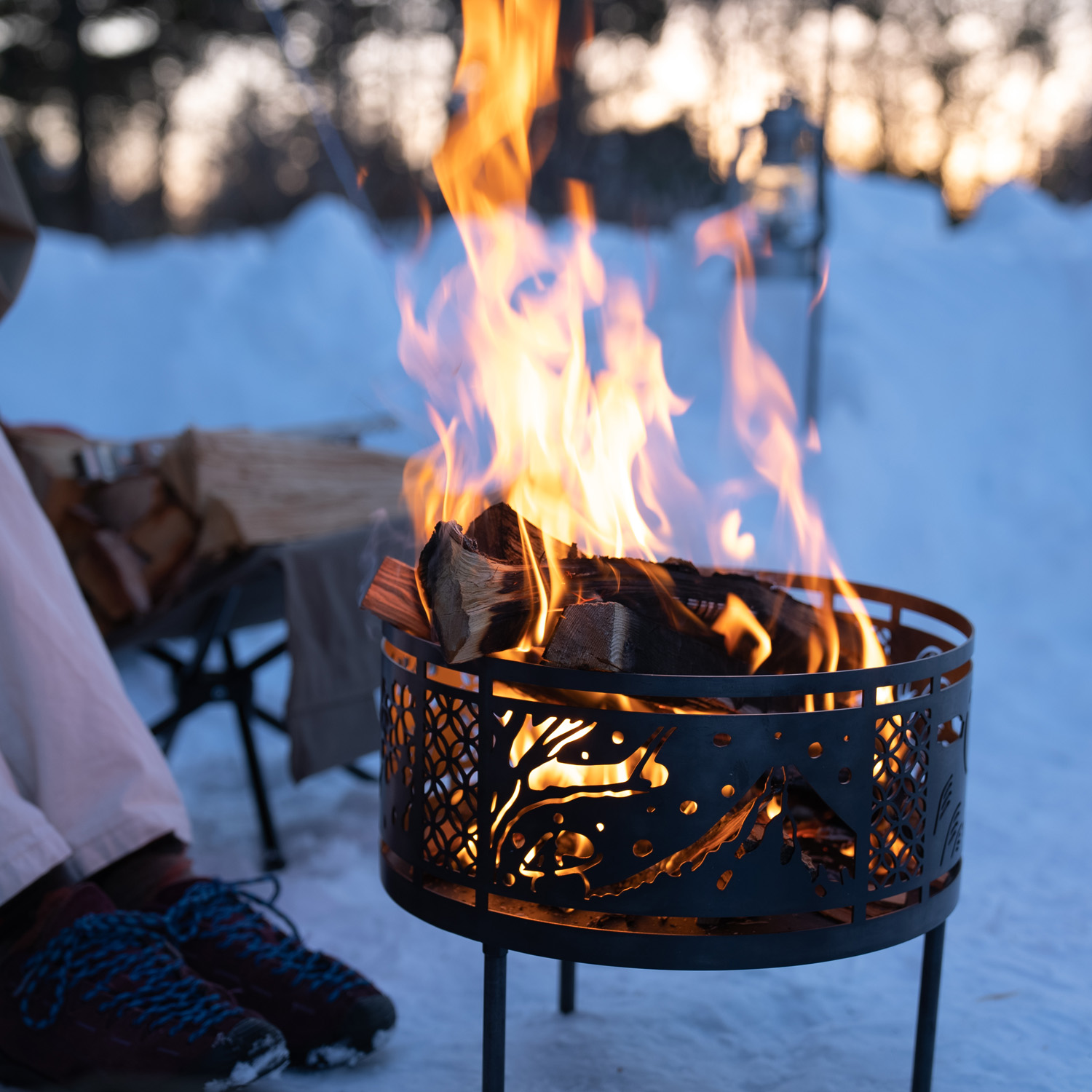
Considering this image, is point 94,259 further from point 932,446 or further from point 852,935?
point 852,935

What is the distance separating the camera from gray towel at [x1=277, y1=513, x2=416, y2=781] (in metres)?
2.41

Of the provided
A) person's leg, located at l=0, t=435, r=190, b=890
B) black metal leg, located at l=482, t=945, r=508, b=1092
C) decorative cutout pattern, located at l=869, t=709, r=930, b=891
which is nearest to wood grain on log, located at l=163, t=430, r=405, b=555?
person's leg, located at l=0, t=435, r=190, b=890

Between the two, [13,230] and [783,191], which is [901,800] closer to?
[13,230]

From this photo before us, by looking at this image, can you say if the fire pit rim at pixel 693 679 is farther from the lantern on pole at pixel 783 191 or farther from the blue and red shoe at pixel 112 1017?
the lantern on pole at pixel 783 191

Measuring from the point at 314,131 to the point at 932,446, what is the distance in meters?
9.38

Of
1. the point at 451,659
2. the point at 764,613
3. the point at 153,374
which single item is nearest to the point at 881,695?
the point at 764,613

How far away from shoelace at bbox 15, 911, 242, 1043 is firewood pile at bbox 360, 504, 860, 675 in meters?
0.64

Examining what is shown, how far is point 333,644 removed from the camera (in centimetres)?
252

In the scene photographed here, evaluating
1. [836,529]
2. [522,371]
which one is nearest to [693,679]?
[522,371]

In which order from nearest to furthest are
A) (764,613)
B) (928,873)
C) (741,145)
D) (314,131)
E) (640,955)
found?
(640,955), (928,873), (764,613), (741,145), (314,131)

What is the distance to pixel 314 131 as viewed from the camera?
40.2 ft

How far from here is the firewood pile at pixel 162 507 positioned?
243 centimetres

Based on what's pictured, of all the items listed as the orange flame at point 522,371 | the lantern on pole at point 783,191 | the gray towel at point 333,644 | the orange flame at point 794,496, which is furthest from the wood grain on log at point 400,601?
the lantern on pole at point 783,191

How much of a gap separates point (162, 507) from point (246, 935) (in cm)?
112
